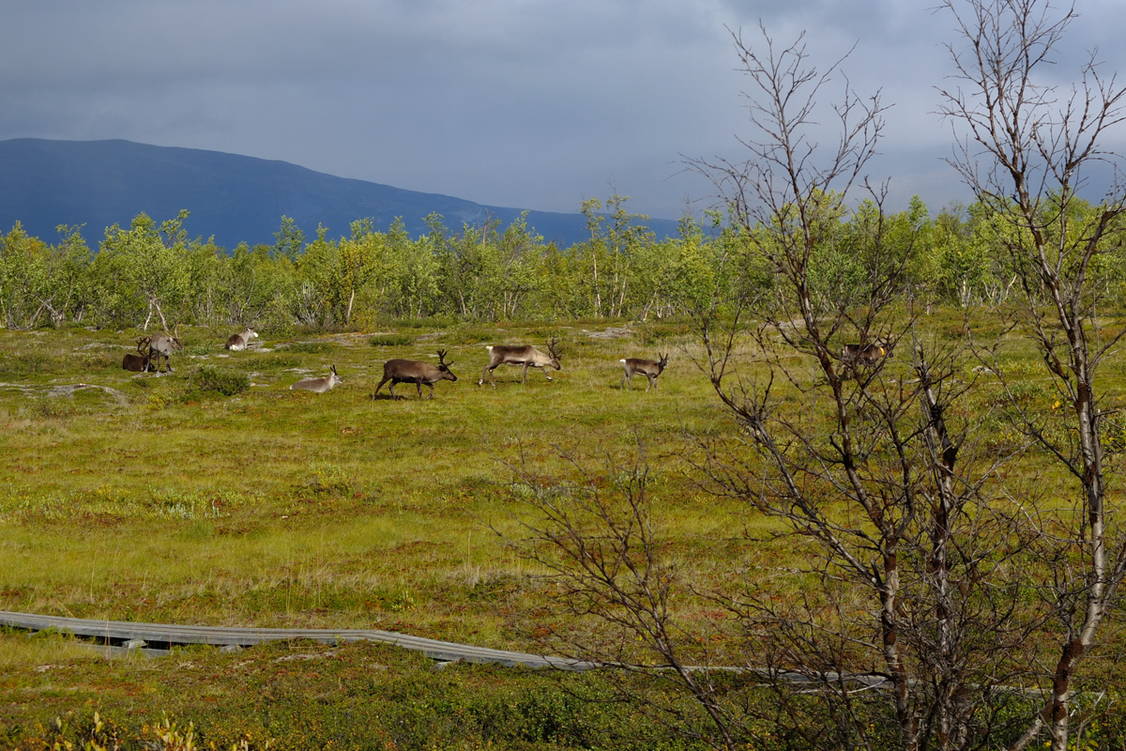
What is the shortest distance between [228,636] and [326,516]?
9283 mm

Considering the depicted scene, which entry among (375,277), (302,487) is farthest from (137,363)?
(375,277)

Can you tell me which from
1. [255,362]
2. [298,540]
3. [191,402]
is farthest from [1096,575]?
[255,362]

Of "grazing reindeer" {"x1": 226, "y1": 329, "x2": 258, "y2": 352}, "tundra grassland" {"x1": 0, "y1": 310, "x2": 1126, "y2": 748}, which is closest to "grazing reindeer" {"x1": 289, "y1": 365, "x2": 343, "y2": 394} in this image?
"tundra grassland" {"x1": 0, "y1": 310, "x2": 1126, "y2": 748}

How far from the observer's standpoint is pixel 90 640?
13641mm

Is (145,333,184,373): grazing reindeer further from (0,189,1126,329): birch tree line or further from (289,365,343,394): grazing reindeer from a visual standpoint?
(0,189,1126,329): birch tree line

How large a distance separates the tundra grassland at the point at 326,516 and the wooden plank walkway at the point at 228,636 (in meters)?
0.47

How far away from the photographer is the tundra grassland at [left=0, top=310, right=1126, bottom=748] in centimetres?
1060

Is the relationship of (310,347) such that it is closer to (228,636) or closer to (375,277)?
(375,277)

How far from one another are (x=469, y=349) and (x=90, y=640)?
1613 inches

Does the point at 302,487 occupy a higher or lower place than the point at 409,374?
lower

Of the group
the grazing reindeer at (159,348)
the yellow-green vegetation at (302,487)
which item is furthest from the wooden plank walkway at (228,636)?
the grazing reindeer at (159,348)

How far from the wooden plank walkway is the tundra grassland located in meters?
0.47

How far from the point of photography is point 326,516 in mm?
22500

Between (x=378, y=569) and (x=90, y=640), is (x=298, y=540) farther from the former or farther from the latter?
(x=90, y=640)
